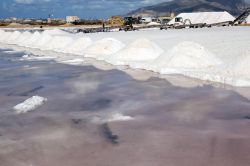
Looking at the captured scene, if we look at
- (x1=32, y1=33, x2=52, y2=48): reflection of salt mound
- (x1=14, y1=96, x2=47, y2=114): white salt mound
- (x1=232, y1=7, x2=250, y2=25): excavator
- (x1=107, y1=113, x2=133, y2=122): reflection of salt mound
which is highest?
(x1=232, y1=7, x2=250, y2=25): excavator

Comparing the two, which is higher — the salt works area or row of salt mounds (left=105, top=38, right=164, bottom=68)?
row of salt mounds (left=105, top=38, right=164, bottom=68)

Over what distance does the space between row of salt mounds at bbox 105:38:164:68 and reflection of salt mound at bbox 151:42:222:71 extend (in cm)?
209

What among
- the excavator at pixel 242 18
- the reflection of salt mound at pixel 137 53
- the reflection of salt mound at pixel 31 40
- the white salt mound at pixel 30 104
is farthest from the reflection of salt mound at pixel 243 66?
the excavator at pixel 242 18

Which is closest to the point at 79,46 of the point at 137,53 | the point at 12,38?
the point at 137,53

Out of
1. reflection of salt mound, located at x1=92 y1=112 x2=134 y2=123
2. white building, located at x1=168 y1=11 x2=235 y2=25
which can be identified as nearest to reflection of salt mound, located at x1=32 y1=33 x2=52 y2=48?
reflection of salt mound, located at x1=92 y1=112 x2=134 y2=123

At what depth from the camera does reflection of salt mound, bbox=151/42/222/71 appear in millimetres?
13945

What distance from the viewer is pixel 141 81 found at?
40.6ft

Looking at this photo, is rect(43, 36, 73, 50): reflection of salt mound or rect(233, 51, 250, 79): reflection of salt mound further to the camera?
rect(43, 36, 73, 50): reflection of salt mound

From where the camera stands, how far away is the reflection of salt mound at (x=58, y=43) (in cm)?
2764

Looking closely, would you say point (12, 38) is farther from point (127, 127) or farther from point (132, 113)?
point (127, 127)

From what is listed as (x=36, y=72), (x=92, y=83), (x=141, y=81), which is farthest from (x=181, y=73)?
(x=36, y=72)

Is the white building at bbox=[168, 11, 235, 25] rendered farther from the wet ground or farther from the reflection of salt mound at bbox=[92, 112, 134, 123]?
the reflection of salt mound at bbox=[92, 112, 134, 123]

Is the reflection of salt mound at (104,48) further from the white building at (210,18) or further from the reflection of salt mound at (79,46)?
the white building at (210,18)

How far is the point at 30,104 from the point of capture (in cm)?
924
